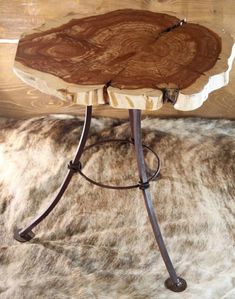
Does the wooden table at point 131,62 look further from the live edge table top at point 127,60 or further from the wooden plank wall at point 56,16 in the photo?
the wooden plank wall at point 56,16

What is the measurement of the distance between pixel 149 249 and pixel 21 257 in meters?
0.43

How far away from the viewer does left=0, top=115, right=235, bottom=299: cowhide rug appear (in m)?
1.32

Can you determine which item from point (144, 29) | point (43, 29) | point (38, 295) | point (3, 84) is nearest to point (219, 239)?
point (38, 295)

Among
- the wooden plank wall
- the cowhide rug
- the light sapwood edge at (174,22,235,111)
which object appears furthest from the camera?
the wooden plank wall

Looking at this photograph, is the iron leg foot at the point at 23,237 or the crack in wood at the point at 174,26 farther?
the iron leg foot at the point at 23,237

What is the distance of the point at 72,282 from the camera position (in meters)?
1.32

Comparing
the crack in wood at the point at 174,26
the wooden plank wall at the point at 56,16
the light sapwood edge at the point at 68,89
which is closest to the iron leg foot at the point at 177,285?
the light sapwood edge at the point at 68,89

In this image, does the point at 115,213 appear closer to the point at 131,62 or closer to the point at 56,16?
the point at 131,62

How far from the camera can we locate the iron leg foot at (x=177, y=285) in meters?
1.30

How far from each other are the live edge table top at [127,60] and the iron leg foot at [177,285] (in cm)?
59

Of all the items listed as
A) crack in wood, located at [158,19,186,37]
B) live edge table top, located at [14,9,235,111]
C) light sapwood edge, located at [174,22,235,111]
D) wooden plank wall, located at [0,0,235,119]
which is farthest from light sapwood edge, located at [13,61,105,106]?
wooden plank wall, located at [0,0,235,119]

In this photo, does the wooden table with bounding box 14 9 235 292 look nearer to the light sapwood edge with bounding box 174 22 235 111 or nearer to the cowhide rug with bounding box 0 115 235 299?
the light sapwood edge with bounding box 174 22 235 111

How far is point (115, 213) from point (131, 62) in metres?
0.66

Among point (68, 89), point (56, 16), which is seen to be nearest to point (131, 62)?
point (68, 89)
